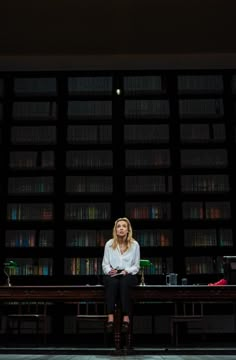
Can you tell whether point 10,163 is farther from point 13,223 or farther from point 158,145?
point 158,145

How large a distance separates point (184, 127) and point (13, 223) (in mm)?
2550

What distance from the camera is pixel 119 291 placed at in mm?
4113

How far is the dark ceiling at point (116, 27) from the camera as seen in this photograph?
3621 mm

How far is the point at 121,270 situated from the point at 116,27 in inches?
77.6

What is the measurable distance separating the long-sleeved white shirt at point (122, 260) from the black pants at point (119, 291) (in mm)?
68

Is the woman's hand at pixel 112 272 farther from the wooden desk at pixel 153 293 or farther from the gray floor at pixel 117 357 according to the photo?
the gray floor at pixel 117 357

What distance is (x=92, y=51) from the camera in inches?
177

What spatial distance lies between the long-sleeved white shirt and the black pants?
0.07 meters

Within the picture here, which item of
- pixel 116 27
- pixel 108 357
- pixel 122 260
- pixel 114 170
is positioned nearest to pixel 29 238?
pixel 114 170

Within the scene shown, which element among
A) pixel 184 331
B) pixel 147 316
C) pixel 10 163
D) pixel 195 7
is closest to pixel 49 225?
pixel 10 163

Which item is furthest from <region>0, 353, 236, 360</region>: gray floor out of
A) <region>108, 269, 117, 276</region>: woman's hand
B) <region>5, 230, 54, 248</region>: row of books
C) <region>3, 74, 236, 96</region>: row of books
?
<region>3, 74, 236, 96</region>: row of books

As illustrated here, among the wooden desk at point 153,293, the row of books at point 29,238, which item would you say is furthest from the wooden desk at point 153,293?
the row of books at point 29,238

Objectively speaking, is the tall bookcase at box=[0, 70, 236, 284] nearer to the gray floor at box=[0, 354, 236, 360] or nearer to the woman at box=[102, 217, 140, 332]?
the woman at box=[102, 217, 140, 332]

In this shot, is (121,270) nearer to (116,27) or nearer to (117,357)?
(117,357)
